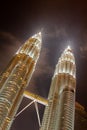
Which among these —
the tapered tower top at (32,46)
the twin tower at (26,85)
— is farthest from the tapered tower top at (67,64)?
the tapered tower top at (32,46)

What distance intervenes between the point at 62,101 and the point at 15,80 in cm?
534

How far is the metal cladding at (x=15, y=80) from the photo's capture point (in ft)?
75.5

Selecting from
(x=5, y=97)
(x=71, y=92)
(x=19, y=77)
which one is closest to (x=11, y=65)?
(x=19, y=77)

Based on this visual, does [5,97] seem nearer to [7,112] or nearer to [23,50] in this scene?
[7,112]

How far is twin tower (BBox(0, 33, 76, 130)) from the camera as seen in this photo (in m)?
23.3

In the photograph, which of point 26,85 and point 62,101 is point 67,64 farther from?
point 62,101

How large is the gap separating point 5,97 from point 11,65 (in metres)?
5.48

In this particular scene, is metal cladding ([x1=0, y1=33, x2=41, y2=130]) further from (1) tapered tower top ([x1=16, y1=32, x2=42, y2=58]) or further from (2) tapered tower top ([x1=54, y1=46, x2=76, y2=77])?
(2) tapered tower top ([x1=54, y1=46, x2=76, y2=77])

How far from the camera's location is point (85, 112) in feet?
111

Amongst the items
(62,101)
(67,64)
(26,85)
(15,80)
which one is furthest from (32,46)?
(62,101)

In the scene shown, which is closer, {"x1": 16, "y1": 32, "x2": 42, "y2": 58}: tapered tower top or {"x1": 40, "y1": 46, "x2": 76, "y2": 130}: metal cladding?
{"x1": 40, "y1": 46, "x2": 76, "y2": 130}: metal cladding

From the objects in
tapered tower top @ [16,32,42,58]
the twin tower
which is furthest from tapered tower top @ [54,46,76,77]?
tapered tower top @ [16,32,42,58]

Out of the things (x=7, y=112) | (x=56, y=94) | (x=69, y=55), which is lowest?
(x=7, y=112)

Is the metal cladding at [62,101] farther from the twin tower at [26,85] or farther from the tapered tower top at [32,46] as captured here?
the tapered tower top at [32,46]
